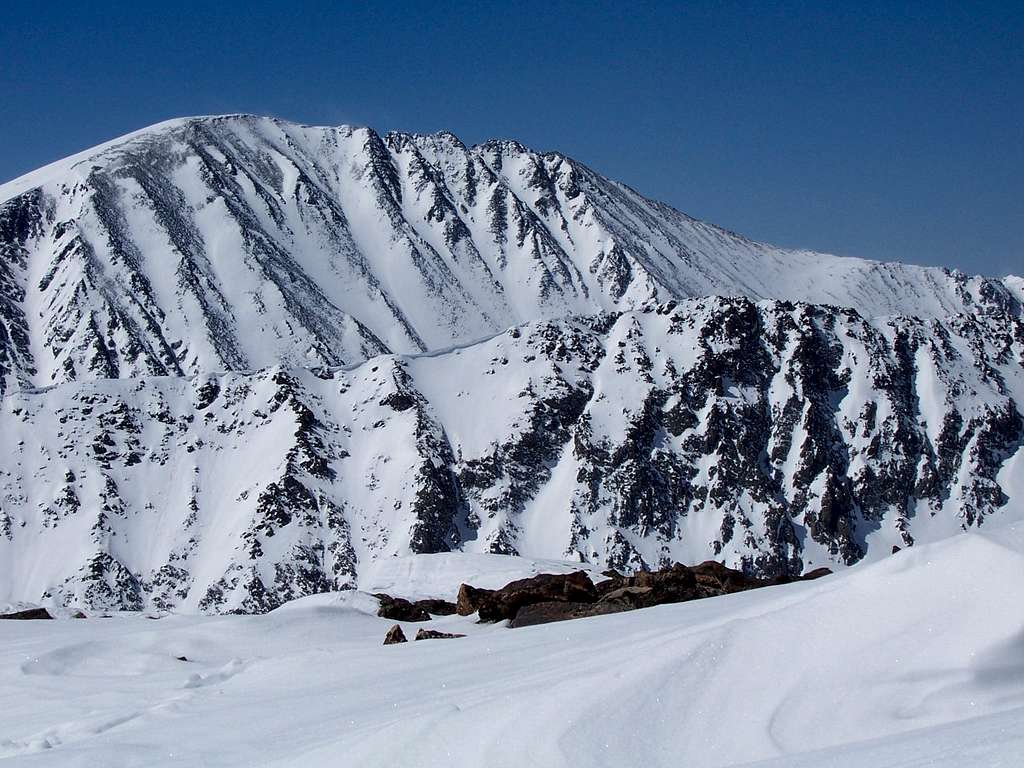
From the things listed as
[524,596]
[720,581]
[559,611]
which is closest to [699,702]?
[559,611]

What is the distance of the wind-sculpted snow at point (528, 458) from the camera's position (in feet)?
387

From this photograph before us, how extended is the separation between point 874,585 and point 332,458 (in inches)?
4727

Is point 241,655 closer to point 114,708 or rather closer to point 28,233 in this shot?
point 114,708

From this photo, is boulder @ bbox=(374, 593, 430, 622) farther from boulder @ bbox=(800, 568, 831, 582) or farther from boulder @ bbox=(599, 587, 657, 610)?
boulder @ bbox=(800, 568, 831, 582)

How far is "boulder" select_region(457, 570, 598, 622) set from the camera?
23.9m

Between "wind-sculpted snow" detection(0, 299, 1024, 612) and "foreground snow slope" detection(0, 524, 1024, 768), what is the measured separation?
98.6 m

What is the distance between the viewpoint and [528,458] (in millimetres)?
132250

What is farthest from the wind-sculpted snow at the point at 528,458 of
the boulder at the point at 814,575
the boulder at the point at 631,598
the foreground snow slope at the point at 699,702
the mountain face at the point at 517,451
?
the foreground snow slope at the point at 699,702

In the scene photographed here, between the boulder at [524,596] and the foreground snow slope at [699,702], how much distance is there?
27.2 feet

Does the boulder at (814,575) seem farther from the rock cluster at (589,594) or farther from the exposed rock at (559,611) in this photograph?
the exposed rock at (559,611)

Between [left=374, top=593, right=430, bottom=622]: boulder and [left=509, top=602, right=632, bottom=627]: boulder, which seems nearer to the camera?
[left=509, top=602, right=632, bottom=627]: boulder

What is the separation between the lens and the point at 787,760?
789 cm

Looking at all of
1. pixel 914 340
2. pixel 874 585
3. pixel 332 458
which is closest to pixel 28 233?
pixel 332 458

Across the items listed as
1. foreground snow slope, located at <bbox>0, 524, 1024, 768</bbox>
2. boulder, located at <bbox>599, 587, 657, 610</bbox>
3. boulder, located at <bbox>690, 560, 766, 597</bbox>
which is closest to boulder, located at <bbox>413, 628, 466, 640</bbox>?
boulder, located at <bbox>599, 587, 657, 610</bbox>
